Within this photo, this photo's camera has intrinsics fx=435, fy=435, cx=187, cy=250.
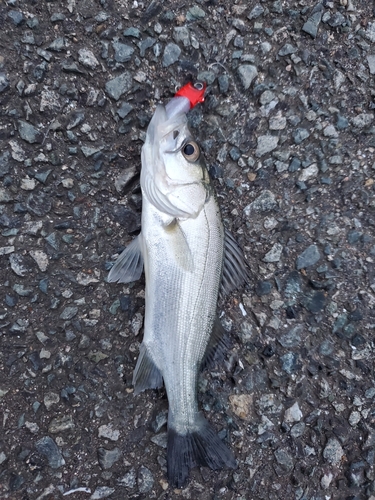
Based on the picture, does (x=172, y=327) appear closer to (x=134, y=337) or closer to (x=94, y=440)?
(x=134, y=337)

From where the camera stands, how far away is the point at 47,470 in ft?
8.52

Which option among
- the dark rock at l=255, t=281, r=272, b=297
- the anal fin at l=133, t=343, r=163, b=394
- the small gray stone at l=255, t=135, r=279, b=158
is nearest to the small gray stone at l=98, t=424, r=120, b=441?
the anal fin at l=133, t=343, r=163, b=394

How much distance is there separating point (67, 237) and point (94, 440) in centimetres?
126

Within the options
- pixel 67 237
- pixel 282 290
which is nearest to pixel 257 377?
pixel 282 290

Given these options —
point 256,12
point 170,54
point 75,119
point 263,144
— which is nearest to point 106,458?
point 75,119

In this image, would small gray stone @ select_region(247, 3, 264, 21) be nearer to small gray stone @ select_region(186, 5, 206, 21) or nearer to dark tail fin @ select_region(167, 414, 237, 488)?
small gray stone @ select_region(186, 5, 206, 21)

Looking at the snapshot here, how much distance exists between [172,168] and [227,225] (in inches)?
22.1

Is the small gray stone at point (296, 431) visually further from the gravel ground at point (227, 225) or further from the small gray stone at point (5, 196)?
the small gray stone at point (5, 196)

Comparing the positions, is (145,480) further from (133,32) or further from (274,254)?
(133,32)

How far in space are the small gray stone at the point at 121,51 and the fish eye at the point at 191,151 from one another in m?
0.69

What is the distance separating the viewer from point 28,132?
258 cm

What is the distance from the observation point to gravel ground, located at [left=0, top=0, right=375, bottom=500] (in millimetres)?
2602

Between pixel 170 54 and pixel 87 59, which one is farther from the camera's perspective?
pixel 170 54

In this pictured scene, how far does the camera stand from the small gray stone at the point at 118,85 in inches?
106
